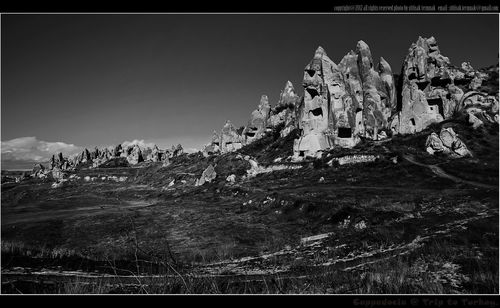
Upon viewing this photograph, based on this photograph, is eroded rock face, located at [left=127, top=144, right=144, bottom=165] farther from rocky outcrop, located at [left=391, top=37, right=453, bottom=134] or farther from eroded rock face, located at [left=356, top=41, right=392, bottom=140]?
rocky outcrop, located at [left=391, top=37, right=453, bottom=134]

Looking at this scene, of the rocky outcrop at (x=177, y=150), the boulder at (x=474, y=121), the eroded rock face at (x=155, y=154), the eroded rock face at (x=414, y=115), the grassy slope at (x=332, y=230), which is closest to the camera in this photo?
the grassy slope at (x=332, y=230)

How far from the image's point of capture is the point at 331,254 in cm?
1230

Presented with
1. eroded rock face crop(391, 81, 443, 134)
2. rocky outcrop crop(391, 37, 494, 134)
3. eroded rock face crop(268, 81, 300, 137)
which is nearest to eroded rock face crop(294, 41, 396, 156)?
eroded rock face crop(391, 81, 443, 134)

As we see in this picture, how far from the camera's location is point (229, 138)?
424ft

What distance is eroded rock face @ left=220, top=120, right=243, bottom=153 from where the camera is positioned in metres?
127

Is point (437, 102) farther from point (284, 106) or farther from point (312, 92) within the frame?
point (284, 106)

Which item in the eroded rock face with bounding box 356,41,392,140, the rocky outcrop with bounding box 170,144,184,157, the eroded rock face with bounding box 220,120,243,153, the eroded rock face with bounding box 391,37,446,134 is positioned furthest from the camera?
the rocky outcrop with bounding box 170,144,184,157

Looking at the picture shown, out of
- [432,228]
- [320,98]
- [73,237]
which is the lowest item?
[73,237]

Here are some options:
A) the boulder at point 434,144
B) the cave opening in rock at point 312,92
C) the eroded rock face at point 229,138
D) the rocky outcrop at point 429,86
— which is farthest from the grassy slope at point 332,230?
the eroded rock face at point 229,138

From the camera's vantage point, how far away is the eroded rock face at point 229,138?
127 m

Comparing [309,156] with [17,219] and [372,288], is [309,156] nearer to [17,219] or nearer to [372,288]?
[17,219]

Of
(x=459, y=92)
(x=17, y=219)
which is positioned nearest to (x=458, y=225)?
(x=17, y=219)

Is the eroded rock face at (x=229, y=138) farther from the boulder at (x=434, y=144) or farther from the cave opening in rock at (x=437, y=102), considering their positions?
the boulder at (x=434, y=144)
